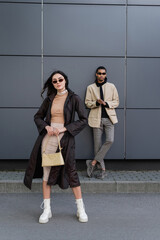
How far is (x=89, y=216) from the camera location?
448 centimetres

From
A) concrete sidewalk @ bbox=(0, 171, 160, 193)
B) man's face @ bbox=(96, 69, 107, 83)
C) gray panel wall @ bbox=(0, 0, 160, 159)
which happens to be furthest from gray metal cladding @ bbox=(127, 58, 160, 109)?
concrete sidewalk @ bbox=(0, 171, 160, 193)

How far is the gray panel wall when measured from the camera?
6961 millimetres

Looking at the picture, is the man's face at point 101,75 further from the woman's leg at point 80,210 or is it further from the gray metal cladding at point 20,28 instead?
the woman's leg at point 80,210

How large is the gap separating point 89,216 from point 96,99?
110 inches

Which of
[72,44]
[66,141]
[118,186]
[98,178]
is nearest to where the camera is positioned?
[66,141]

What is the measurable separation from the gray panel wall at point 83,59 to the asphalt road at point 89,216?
68.9 inches

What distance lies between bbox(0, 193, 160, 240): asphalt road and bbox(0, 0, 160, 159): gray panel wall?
68.9 inches

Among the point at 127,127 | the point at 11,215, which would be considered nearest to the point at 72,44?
the point at 127,127

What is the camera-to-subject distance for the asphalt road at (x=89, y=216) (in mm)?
3795

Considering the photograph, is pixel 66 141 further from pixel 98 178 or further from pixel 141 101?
pixel 141 101

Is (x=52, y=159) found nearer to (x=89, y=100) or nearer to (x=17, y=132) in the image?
(x=89, y=100)

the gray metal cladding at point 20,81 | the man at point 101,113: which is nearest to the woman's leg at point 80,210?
the man at point 101,113

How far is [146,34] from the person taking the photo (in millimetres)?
7086

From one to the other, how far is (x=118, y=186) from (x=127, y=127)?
1.69 metres
